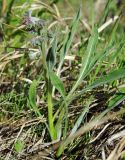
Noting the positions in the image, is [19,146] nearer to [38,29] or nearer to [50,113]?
[50,113]

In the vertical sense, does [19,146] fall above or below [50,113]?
below

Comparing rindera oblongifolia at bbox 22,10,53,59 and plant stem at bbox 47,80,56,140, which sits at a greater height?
rindera oblongifolia at bbox 22,10,53,59

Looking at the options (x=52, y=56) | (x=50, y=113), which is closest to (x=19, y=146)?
(x=50, y=113)

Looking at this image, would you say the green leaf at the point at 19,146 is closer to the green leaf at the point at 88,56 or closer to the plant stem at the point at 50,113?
the plant stem at the point at 50,113

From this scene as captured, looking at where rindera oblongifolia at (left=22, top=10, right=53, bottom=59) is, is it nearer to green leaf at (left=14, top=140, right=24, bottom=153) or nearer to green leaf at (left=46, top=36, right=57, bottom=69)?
green leaf at (left=46, top=36, right=57, bottom=69)

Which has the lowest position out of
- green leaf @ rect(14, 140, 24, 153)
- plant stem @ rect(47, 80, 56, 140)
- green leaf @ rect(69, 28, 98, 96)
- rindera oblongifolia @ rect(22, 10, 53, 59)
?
green leaf @ rect(14, 140, 24, 153)

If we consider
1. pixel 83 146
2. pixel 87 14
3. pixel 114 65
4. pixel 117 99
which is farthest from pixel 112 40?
pixel 87 14

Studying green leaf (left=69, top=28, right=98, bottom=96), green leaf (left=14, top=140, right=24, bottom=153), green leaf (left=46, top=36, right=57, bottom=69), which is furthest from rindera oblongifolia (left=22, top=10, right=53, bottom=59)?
green leaf (left=14, top=140, right=24, bottom=153)

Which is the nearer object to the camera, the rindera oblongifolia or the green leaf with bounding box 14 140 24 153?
the rindera oblongifolia

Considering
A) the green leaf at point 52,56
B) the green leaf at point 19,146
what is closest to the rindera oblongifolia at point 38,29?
the green leaf at point 52,56

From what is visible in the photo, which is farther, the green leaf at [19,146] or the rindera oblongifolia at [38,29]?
the green leaf at [19,146]

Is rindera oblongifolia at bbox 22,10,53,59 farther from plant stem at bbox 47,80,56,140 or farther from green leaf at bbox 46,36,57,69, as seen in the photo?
plant stem at bbox 47,80,56,140
